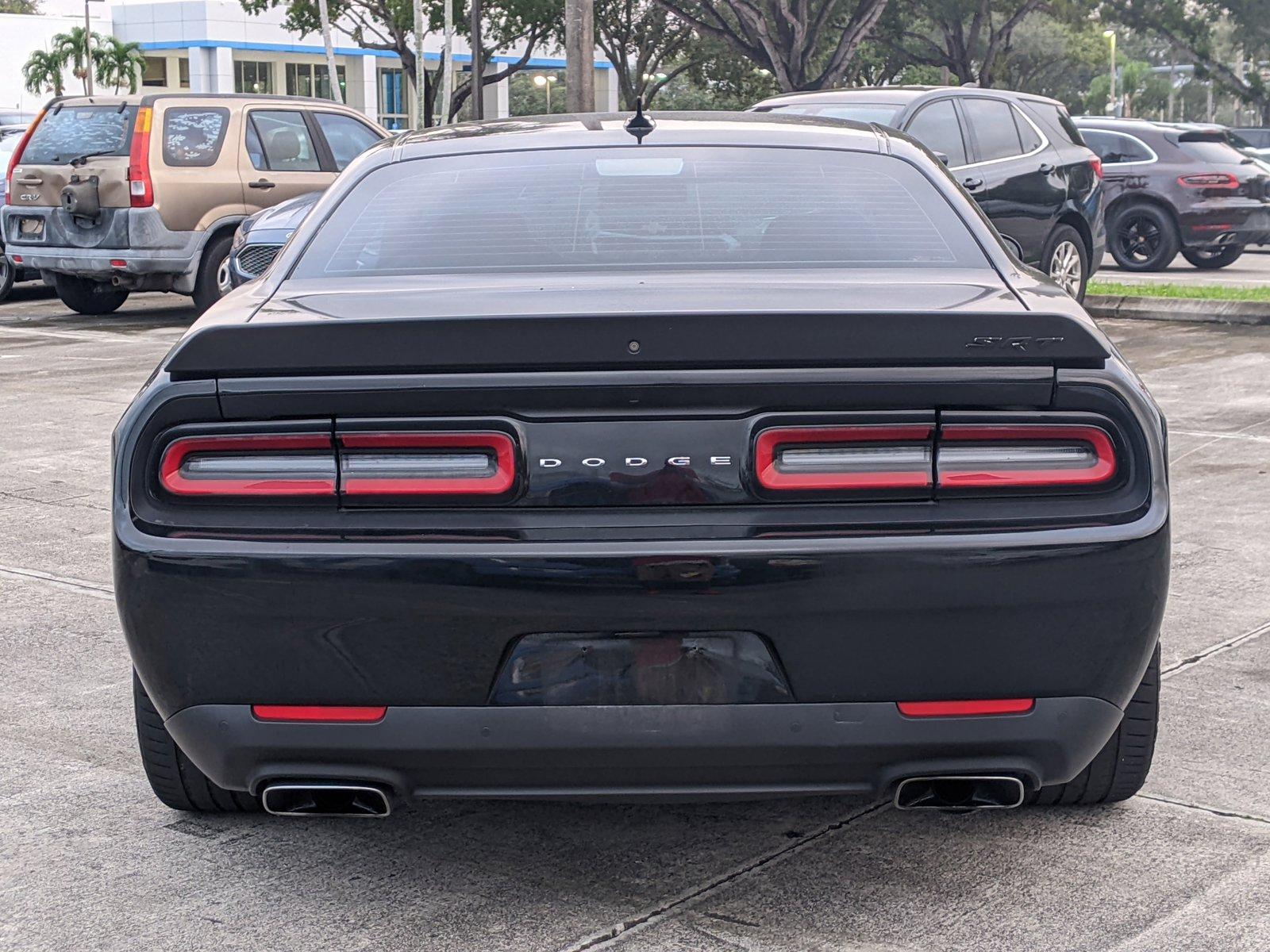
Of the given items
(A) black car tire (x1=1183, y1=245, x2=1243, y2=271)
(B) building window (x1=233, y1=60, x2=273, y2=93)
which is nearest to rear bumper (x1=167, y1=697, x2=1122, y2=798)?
(A) black car tire (x1=1183, y1=245, x2=1243, y2=271)

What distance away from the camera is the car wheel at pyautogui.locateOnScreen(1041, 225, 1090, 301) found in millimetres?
13039

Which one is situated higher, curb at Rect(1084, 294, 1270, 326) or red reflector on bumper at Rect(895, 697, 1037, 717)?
red reflector on bumper at Rect(895, 697, 1037, 717)

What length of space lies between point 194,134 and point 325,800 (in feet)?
39.6

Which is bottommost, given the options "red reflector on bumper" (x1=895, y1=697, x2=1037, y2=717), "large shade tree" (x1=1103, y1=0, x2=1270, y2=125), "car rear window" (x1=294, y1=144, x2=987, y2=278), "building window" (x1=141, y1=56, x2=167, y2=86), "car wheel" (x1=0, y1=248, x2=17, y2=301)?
"car wheel" (x1=0, y1=248, x2=17, y2=301)

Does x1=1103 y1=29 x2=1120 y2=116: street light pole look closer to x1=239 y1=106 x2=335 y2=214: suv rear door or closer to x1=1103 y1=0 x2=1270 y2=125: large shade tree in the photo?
x1=1103 y1=0 x2=1270 y2=125: large shade tree

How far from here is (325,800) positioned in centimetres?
304

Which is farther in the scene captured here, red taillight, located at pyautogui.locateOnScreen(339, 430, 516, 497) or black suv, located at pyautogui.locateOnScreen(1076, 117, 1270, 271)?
black suv, located at pyautogui.locateOnScreen(1076, 117, 1270, 271)

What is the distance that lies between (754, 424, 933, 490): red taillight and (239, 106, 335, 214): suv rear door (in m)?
11.8

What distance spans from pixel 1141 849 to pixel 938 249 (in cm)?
133

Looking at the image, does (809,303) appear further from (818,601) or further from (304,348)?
(304,348)

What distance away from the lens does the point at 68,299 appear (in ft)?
50.1

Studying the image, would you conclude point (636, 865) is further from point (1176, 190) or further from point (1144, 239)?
point (1144, 239)

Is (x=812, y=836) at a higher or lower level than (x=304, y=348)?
lower

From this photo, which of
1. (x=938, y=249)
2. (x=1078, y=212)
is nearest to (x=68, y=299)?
(x=1078, y=212)
